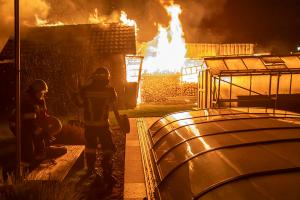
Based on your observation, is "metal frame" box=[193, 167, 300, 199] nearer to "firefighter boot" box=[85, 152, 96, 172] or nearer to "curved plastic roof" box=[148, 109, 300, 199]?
"curved plastic roof" box=[148, 109, 300, 199]

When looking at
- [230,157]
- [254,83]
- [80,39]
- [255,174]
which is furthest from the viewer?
[80,39]

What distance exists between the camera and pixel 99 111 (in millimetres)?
6180

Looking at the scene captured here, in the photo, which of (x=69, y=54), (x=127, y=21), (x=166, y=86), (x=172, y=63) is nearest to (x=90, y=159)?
(x=69, y=54)

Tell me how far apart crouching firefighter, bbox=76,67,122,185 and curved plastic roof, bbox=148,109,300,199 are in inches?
37.5

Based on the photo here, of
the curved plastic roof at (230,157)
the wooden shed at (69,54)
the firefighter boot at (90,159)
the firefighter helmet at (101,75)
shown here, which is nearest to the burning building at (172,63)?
the wooden shed at (69,54)

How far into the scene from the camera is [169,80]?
73.5ft

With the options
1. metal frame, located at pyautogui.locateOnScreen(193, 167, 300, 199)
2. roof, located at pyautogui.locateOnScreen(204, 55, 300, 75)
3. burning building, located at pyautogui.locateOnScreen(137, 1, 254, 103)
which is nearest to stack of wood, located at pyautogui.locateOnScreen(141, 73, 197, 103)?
burning building, located at pyautogui.locateOnScreen(137, 1, 254, 103)

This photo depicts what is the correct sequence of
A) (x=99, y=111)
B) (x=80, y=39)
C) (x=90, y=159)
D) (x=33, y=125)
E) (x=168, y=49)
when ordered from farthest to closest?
(x=168, y=49) < (x=80, y=39) < (x=90, y=159) < (x=99, y=111) < (x=33, y=125)

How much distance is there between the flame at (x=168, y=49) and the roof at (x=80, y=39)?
24.6ft

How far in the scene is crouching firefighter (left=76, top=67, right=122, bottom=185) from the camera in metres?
6.16

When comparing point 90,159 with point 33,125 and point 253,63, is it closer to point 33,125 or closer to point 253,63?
point 33,125

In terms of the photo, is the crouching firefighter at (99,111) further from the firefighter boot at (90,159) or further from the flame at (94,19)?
the flame at (94,19)

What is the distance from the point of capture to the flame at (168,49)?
26.2 meters

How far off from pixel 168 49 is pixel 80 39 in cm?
1349
